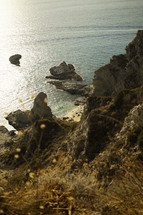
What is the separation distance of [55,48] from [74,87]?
49.2m

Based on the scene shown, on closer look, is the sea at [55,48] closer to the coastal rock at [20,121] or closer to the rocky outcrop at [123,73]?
the coastal rock at [20,121]

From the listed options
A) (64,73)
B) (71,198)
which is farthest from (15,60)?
(71,198)

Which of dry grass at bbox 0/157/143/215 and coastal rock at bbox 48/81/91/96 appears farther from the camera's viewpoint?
coastal rock at bbox 48/81/91/96

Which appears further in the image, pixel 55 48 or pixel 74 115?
pixel 55 48

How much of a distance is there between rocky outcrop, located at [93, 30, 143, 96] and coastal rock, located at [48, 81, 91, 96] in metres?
14.9

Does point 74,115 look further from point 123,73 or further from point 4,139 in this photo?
point 4,139

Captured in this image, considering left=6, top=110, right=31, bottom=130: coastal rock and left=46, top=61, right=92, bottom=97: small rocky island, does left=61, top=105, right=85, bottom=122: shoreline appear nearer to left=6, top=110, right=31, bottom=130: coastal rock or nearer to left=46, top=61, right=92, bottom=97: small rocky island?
left=46, top=61, right=92, bottom=97: small rocky island

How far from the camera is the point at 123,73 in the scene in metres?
42.5

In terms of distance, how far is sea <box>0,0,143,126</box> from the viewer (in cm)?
6431

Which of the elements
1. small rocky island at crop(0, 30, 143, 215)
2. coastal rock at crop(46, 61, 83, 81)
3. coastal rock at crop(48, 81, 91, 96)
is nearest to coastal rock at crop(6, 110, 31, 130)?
coastal rock at crop(48, 81, 91, 96)

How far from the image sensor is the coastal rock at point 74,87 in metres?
62.2

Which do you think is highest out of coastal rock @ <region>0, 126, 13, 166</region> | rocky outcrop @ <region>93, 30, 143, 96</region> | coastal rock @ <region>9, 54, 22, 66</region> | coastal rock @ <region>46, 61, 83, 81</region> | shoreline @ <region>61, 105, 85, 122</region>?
coastal rock @ <region>9, 54, 22, 66</region>

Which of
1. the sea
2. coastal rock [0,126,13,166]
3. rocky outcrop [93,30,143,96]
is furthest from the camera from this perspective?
the sea

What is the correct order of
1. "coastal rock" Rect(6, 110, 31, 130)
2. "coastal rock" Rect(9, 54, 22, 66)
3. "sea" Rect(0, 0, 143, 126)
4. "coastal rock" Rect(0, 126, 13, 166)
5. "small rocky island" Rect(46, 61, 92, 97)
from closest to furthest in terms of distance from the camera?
"coastal rock" Rect(0, 126, 13, 166)
"coastal rock" Rect(6, 110, 31, 130)
"small rocky island" Rect(46, 61, 92, 97)
"sea" Rect(0, 0, 143, 126)
"coastal rock" Rect(9, 54, 22, 66)
